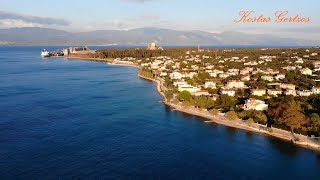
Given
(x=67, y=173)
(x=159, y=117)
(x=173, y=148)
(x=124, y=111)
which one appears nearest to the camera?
(x=67, y=173)

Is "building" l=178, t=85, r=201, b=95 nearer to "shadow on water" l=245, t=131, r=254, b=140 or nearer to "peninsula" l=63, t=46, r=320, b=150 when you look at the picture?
"peninsula" l=63, t=46, r=320, b=150

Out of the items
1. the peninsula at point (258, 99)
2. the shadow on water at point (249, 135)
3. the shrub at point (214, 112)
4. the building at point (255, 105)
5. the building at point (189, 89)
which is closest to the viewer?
the shadow on water at point (249, 135)

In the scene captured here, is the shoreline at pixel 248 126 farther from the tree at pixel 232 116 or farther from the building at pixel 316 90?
the building at pixel 316 90

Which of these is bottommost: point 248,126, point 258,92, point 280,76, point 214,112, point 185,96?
point 248,126

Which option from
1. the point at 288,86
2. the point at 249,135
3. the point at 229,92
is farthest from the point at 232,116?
the point at 288,86

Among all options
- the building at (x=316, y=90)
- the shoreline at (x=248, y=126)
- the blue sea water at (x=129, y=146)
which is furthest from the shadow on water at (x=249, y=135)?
the building at (x=316, y=90)

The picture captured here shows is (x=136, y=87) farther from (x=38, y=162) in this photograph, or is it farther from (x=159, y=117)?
(x=38, y=162)

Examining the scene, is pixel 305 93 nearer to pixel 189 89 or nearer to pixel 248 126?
pixel 189 89

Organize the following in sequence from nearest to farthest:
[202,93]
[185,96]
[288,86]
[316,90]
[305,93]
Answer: [185,96]
[305,93]
[316,90]
[202,93]
[288,86]

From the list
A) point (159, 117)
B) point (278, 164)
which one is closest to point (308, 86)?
point (159, 117)
